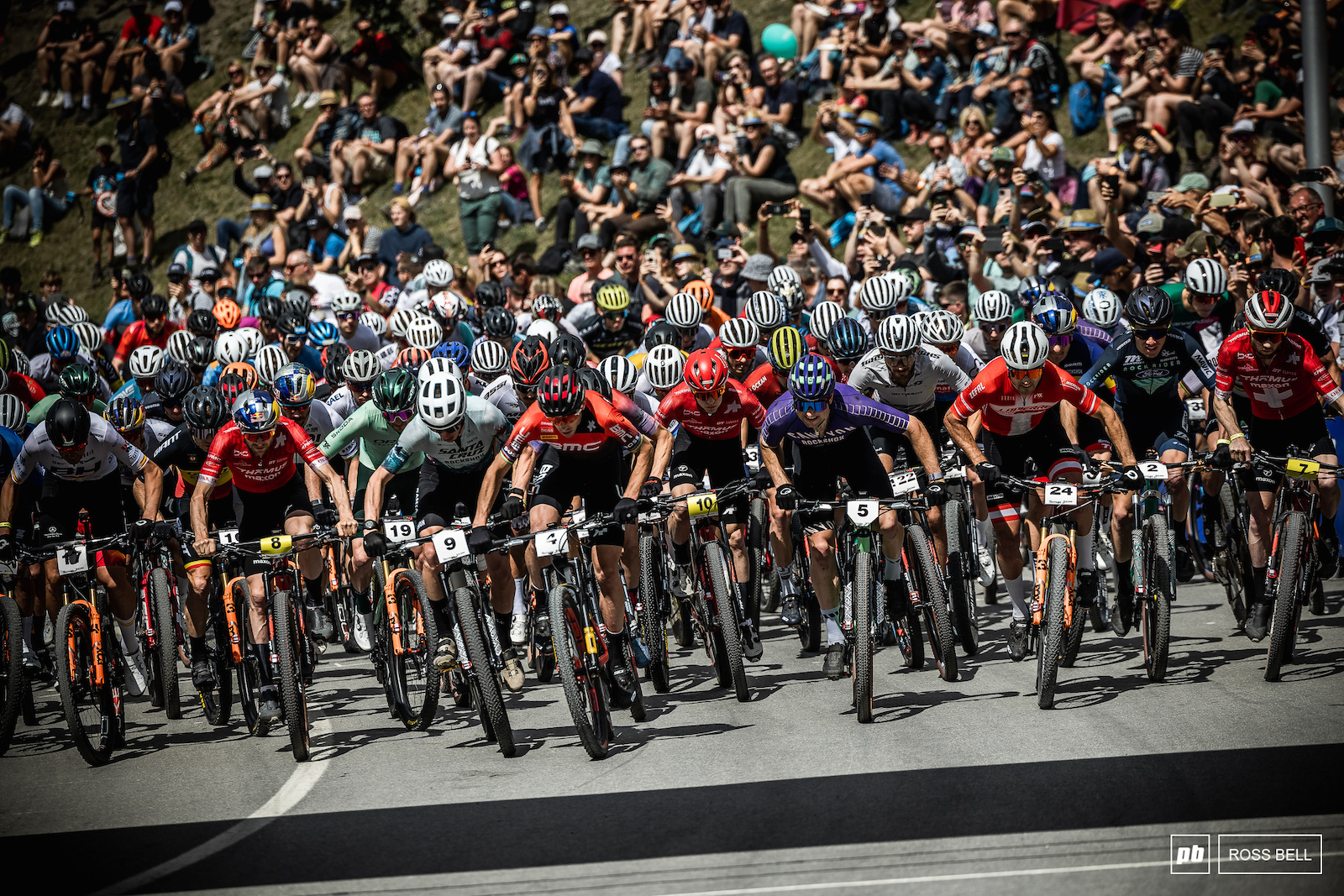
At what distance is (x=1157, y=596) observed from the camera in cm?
787

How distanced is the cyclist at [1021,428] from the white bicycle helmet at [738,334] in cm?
200

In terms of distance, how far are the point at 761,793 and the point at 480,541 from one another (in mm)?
2142

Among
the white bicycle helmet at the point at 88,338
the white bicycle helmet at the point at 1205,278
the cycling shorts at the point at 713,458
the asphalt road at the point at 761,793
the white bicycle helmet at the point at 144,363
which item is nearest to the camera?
the asphalt road at the point at 761,793

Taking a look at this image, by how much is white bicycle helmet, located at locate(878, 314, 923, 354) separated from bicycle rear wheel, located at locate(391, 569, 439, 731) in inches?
143

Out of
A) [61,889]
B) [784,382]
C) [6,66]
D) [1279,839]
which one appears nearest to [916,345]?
[784,382]

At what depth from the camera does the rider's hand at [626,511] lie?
25.5ft

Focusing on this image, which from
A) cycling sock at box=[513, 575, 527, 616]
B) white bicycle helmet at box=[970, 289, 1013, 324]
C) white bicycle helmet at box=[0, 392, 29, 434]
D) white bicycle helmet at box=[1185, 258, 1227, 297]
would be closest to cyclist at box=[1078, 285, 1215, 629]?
white bicycle helmet at box=[970, 289, 1013, 324]

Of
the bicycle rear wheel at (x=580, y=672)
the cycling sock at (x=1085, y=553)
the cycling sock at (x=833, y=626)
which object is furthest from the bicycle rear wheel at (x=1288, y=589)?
the bicycle rear wheel at (x=580, y=672)

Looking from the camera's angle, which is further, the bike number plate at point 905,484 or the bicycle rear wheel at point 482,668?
the bike number plate at point 905,484

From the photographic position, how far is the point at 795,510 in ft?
26.8

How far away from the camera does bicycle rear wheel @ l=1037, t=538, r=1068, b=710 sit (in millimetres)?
7574

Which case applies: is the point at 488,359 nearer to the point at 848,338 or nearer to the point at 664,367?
the point at 664,367

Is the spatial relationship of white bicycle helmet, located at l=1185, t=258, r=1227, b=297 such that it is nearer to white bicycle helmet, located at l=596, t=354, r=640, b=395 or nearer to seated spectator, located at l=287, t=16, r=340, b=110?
white bicycle helmet, located at l=596, t=354, r=640, b=395

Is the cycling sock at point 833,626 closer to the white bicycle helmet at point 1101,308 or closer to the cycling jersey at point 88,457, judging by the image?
the white bicycle helmet at point 1101,308
